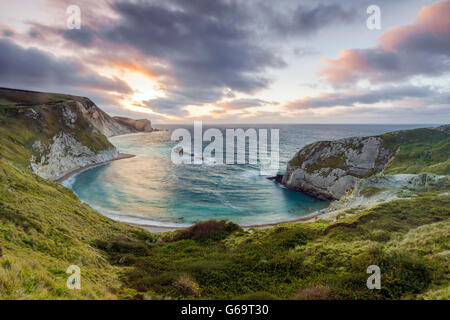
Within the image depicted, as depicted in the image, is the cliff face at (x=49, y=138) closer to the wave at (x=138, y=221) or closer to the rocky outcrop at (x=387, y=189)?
the wave at (x=138, y=221)

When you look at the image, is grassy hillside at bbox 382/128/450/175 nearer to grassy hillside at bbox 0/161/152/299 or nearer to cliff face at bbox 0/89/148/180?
grassy hillside at bbox 0/161/152/299

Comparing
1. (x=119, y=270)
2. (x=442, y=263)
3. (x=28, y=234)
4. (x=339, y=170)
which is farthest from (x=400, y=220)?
(x=339, y=170)

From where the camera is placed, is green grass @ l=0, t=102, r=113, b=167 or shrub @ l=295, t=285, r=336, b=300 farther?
green grass @ l=0, t=102, r=113, b=167

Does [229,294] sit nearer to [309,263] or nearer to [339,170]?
[309,263]

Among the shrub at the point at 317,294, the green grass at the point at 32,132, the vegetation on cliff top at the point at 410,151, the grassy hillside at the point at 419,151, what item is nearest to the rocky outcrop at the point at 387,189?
the grassy hillside at the point at 419,151

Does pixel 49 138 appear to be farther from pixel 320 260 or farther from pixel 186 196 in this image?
pixel 320 260
